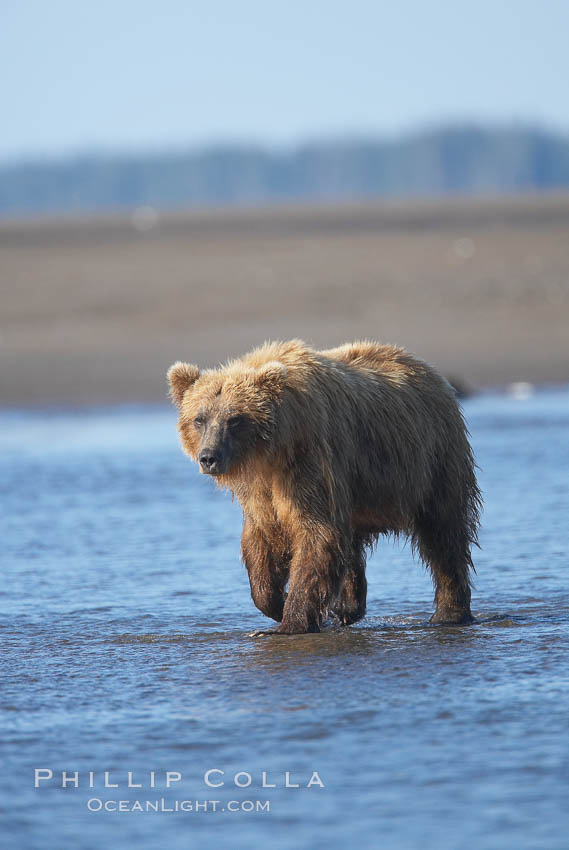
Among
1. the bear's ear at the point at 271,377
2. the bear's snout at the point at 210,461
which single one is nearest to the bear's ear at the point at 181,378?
the bear's ear at the point at 271,377

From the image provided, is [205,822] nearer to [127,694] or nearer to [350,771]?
[350,771]

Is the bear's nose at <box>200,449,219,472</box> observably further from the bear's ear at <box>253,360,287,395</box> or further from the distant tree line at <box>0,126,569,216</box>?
the distant tree line at <box>0,126,569,216</box>

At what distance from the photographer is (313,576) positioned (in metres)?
6.30

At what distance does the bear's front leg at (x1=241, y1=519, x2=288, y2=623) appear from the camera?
6543mm

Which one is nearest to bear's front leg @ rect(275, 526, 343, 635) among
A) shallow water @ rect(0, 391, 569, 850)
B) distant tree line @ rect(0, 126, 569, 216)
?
shallow water @ rect(0, 391, 569, 850)

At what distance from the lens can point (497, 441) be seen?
13531 mm

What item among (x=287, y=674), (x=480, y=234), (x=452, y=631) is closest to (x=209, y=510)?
(x=452, y=631)

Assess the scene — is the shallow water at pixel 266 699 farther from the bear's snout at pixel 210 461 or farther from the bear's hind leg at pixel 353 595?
the bear's snout at pixel 210 461

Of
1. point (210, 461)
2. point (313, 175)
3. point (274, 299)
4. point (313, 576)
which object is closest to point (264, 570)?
point (313, 576)

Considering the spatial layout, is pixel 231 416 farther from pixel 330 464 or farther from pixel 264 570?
pixel 264 570

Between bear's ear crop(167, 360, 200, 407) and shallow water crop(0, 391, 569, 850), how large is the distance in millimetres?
1143

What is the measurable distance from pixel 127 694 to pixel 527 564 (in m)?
3.34

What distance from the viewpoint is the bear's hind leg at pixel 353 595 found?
6961 millimetres

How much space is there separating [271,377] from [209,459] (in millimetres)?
495
